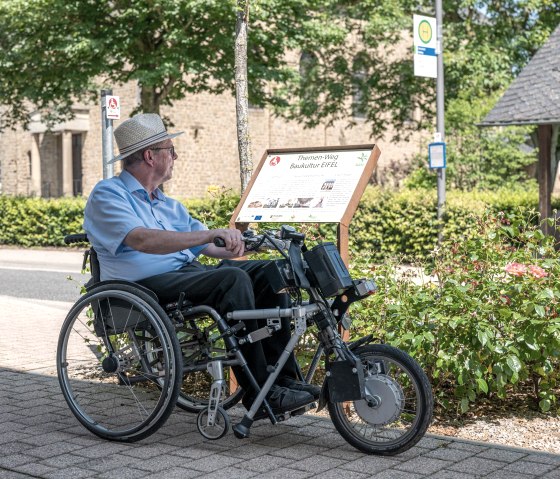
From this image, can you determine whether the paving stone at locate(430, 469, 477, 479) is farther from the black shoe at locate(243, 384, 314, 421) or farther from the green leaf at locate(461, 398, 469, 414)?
the green leaf at locate(461, 398, 469, 414)

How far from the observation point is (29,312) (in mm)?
10859

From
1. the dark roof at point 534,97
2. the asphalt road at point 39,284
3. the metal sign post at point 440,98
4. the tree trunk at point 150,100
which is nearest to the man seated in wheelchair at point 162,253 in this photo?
the asphalt road at point 39,284

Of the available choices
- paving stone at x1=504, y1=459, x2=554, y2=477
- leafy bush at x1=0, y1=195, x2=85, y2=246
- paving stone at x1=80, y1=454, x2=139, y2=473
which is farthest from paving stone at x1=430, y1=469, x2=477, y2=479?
leafy bush at x1=0, y1=195, x2=85, y2=246

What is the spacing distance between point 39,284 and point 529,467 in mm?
12363

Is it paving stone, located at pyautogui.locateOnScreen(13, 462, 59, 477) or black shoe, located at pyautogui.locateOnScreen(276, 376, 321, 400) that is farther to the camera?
black shoe, located at pyautogui.locateOnScreen(276, 376, 321, 400)

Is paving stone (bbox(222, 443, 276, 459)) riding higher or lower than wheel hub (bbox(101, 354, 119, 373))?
lower

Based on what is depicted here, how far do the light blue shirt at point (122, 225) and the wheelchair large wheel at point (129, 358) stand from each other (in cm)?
17

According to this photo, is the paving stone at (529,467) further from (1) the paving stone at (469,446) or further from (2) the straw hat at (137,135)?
(2) the straw hat at (137,135)

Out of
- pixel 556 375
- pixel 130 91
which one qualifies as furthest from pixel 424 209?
pixel 130 91

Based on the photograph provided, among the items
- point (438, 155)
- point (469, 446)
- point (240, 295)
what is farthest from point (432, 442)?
point (438, 155)

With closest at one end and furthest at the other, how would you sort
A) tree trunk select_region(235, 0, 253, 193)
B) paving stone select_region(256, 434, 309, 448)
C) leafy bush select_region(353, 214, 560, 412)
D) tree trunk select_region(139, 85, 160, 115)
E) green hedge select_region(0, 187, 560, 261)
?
paving stone select_region(256, 434, 309, 448) → leafy bush select_region(353, 214, 560, 412) → tree trunk select_region(235, 0, 253, 193) → green hedge select_region(0, 187, 560, 261) → tree trunk select_region(139, 85, 160, 115)

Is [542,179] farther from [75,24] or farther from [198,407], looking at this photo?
[198,407]

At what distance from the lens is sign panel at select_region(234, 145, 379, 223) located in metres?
5.57

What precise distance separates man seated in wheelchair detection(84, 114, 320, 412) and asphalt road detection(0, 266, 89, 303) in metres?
7.64
